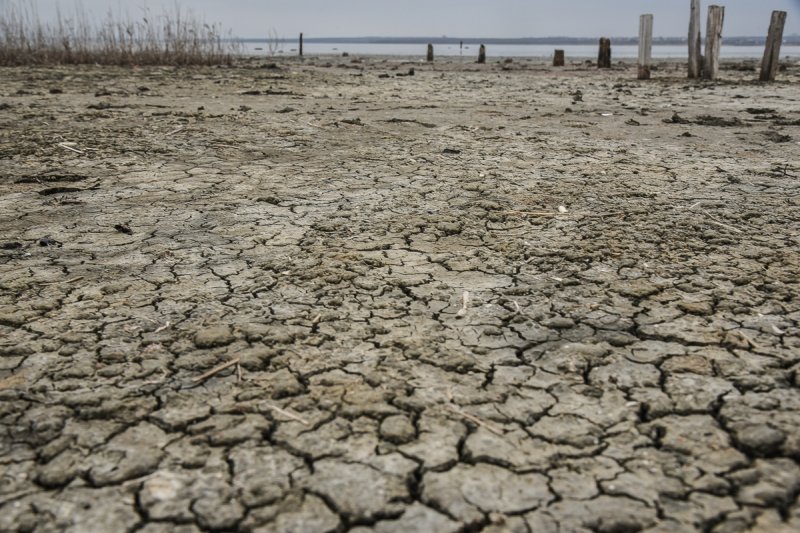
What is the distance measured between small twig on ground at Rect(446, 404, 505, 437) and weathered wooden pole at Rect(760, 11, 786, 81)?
13.1m

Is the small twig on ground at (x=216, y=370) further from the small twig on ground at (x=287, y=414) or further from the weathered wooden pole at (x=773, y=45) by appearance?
the weathered wooden pole at (x=773, y=45)

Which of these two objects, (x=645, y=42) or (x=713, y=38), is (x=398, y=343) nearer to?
(x=713, y=38)

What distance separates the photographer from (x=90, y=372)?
2.02 meters

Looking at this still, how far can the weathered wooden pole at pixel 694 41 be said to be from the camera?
Result: 12.8m

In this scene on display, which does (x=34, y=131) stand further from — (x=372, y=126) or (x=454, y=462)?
(x=454, y=462)

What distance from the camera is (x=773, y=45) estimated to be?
1241 cm

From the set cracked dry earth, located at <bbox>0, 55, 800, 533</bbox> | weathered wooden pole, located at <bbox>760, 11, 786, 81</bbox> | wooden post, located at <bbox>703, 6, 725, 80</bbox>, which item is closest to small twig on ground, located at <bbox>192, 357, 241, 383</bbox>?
cracked dry earth, located at <bbox>0, 55, 800, 533</bbox>

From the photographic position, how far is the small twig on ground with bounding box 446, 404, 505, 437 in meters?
1.75

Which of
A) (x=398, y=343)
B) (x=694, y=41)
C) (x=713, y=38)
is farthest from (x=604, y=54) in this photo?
(x=398, y=343)

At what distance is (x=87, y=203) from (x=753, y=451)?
3744 mm

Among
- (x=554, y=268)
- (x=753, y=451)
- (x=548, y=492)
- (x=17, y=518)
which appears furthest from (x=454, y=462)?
(x=554, y=268)

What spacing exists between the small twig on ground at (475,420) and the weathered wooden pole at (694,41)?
1343cm

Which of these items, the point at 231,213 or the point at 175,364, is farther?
the point at 231,213

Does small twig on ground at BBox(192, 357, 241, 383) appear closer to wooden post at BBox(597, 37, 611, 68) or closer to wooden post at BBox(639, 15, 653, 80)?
wooden post at BBox(639, 15, 653, 80)
